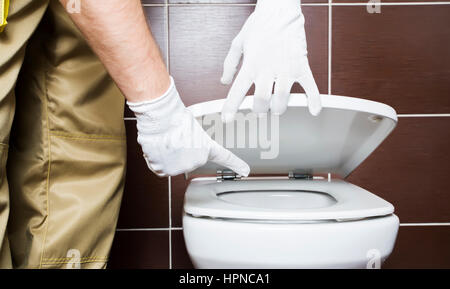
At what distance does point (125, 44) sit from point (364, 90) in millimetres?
948

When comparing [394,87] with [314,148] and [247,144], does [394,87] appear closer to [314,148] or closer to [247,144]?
[314,148]

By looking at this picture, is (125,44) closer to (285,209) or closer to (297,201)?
(285,209)

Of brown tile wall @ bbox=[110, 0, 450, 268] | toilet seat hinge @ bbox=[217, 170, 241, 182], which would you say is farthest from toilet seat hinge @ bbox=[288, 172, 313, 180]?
brown tile wall @ bbox=[110, 0, 450, 268]

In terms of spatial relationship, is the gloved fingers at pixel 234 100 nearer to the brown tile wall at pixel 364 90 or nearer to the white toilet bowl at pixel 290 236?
the white toilet bowl at pixel 290 236

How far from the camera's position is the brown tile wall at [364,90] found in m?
1.34

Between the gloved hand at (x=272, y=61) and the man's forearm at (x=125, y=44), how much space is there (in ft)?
0.66

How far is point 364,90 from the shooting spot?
136 cm

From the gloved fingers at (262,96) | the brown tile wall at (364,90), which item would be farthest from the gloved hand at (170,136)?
the brown tile wall at (364,90)

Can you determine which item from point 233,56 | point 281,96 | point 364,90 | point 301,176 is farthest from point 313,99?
point 364,90

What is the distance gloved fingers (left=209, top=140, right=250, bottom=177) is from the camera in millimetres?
827

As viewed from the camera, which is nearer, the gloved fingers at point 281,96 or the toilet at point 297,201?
the toilet at point 297,201

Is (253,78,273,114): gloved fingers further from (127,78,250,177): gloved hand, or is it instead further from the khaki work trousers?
the khaki work trousers
